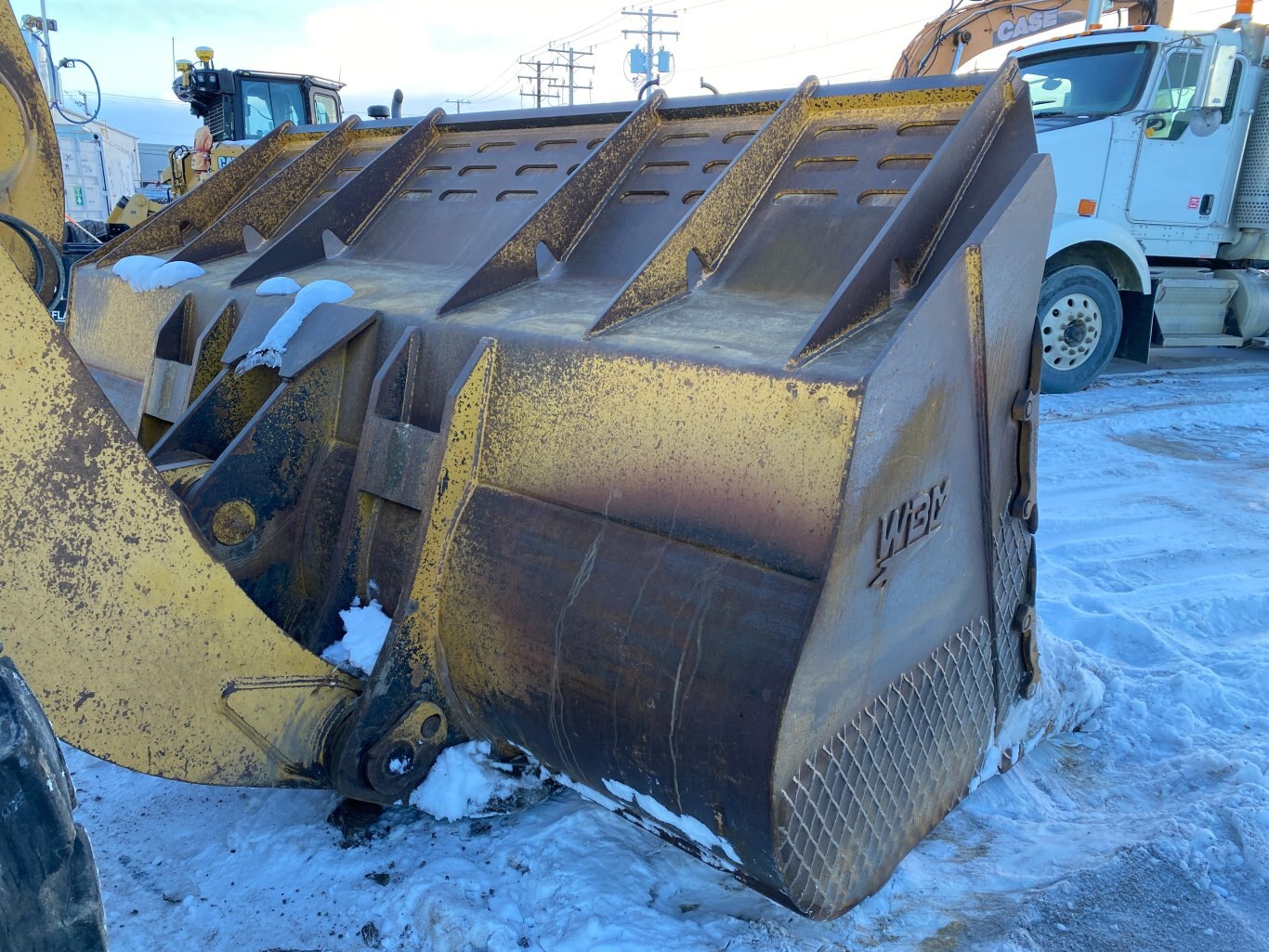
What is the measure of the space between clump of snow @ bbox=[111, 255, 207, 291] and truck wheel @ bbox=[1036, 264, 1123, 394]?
262 inches

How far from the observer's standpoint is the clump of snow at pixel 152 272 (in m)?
3.55

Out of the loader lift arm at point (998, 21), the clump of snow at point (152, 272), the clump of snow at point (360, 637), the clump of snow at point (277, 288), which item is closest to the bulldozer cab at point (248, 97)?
the loader lift arm at point (998, 21)

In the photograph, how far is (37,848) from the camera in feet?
3.69

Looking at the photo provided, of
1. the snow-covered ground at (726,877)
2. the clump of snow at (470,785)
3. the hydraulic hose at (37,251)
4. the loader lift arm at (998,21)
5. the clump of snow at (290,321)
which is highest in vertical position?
the loader lift arm at (998,21)

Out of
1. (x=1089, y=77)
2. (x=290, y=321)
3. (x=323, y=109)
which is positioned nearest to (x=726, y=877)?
(x=290, y=321)

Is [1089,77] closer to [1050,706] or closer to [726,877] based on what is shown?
[1050,706]

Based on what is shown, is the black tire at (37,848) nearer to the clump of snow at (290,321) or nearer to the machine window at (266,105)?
the clump of snow at (290,321)

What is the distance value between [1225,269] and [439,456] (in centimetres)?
939

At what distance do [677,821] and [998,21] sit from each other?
9.92 meters

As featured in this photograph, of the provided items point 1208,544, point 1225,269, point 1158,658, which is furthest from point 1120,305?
point 1158,658

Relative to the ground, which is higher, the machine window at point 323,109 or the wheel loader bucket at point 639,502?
the machine window at point 323,109

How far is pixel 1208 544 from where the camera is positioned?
4750 millimetres

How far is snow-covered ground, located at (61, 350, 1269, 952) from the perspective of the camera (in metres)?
2.13

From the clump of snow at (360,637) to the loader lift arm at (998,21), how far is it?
8823mm
